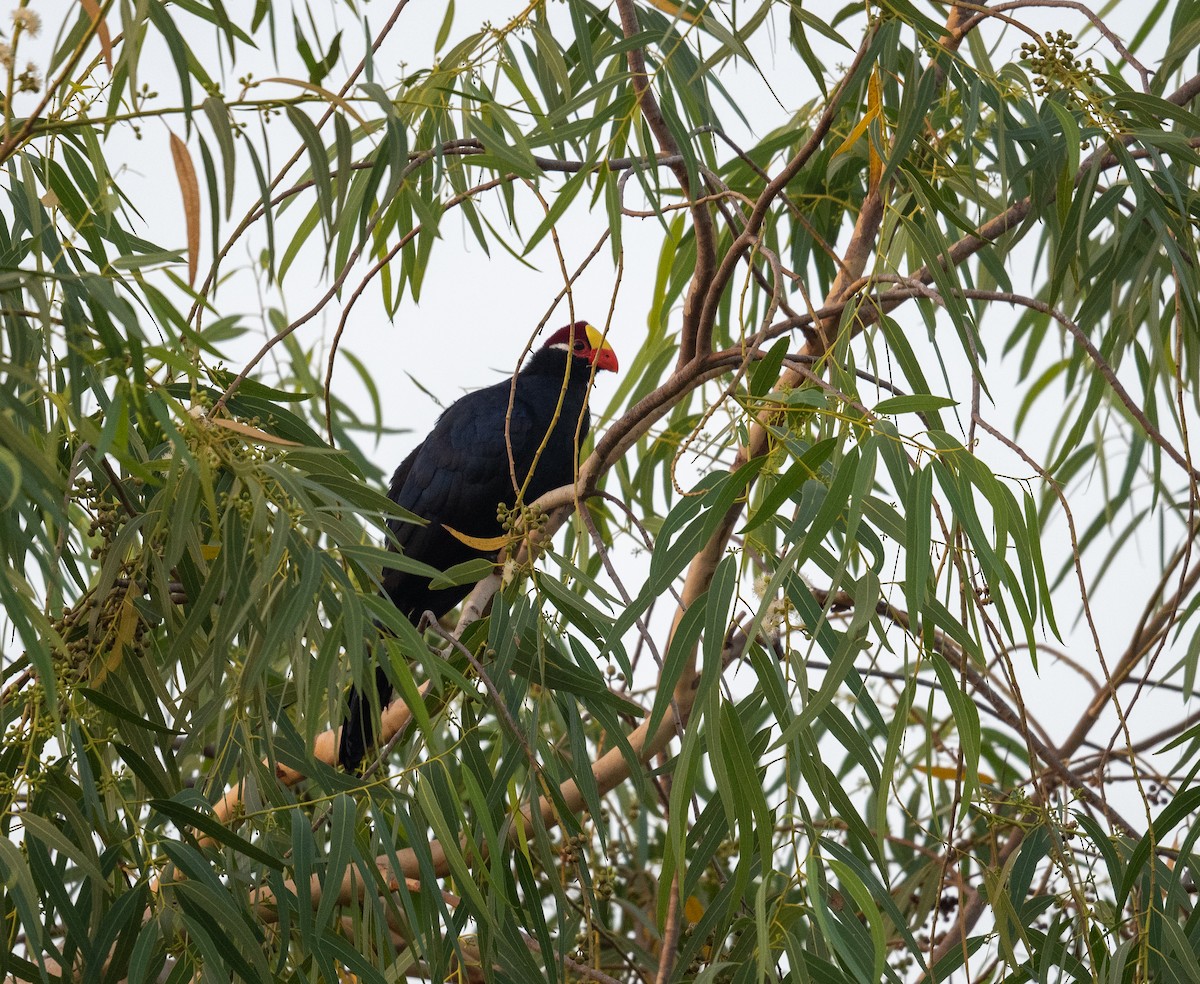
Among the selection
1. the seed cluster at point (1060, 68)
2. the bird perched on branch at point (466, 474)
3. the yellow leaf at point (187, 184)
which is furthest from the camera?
the bird perched on branch at point (466, 474)

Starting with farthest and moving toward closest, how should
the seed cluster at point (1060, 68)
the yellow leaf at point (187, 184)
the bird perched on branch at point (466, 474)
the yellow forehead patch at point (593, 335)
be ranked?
1. the yellow forehead patch at point (593, 335)
2. the bird perched on branch at point (466, 474)
3. the seed cluster at point (1060, 68)
4. the yellow leaf at point (187, 184)

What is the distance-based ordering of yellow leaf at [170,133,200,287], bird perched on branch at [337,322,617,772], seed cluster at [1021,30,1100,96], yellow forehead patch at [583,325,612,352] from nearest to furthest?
yellow leaf at [170,133,200,287] < seed cluster at [1021,30,1100,96] < bird perched on branch at [337,322,617,772] < yellow forehead patch at [583,325,612,352]

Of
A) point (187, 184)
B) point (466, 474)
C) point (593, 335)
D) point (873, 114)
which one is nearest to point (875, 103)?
point (873, 114)

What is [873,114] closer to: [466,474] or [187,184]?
[187,184]

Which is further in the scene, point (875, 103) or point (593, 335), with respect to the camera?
point (593, 335)

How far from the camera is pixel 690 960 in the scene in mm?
1536

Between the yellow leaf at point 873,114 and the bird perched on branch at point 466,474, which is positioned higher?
the bird perched on branch at point 466,474

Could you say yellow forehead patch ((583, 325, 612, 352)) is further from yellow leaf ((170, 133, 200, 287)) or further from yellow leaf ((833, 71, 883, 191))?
yellow leaf ((170, 133, 200, 287))

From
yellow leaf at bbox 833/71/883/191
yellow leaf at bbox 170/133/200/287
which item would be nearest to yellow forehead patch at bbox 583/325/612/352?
yellow leaf at bbox 833/71/883/191

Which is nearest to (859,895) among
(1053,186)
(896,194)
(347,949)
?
(347,949)

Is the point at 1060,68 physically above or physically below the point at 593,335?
below

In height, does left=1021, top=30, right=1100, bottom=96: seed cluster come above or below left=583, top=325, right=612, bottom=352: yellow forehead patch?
below

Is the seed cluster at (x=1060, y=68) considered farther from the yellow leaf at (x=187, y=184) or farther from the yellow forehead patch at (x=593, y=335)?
the yellow forehead patch at (x=593, y=335)

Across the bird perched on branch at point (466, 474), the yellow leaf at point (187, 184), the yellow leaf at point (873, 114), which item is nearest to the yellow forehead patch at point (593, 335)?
the bird perched on branch at point (466, 474)
